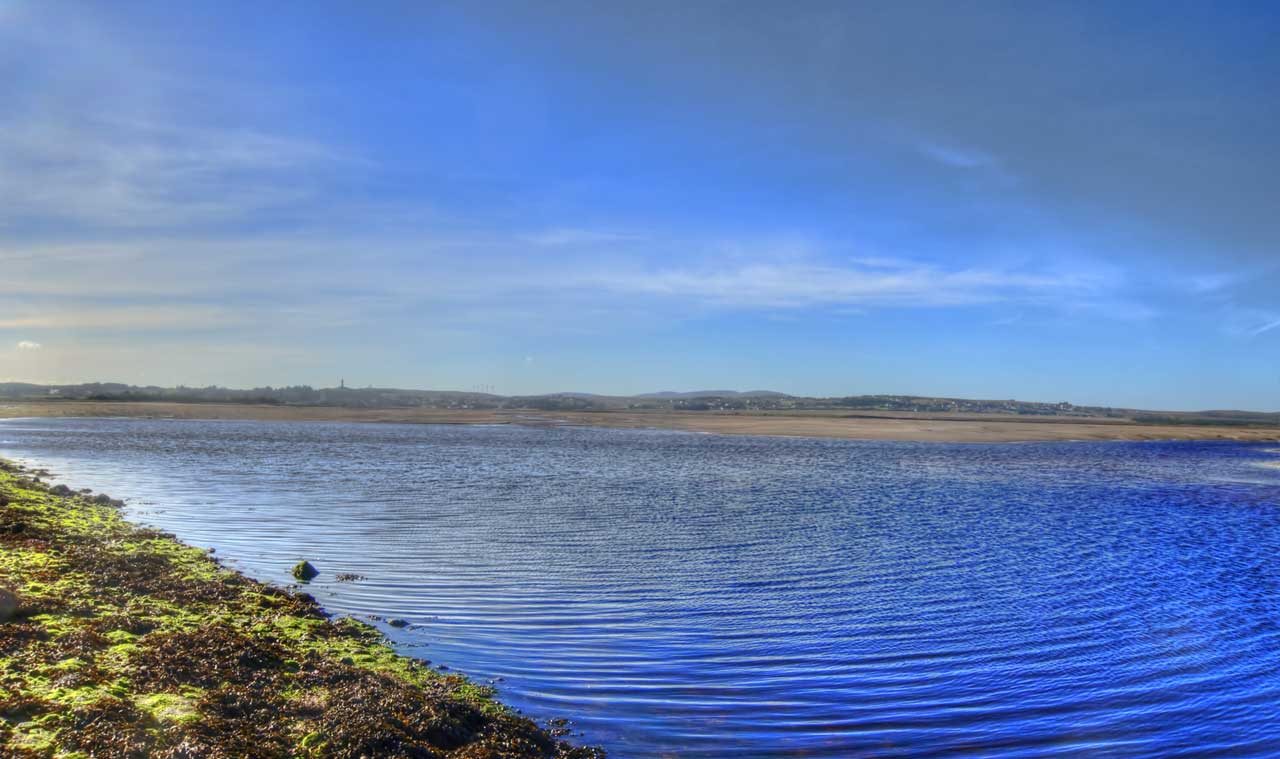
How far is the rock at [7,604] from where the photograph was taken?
347 inches

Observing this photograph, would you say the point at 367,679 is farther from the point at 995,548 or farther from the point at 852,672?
the point at 995,548

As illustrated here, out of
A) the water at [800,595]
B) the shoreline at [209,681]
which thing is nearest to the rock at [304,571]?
the water at [800,595]

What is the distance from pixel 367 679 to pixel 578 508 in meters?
14.9

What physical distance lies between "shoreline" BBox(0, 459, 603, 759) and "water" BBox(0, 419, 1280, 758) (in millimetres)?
901

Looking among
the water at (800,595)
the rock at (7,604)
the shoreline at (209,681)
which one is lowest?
the water at (800,595)

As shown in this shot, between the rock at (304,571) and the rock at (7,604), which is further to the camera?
the rock at (304,571)

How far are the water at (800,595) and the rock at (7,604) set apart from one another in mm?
4096

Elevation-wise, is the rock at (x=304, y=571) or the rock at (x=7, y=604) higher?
the rock at (x=7, y=604)

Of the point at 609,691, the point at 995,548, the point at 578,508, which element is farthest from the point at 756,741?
the point at 578,508

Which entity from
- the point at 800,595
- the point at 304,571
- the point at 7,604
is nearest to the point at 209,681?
the point at 7,604

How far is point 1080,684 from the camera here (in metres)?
9.70

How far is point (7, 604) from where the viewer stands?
9047 mm

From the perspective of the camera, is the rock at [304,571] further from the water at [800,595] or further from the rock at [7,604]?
the rock at [7,604]

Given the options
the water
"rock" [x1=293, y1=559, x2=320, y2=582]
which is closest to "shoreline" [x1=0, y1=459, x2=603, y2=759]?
the water
